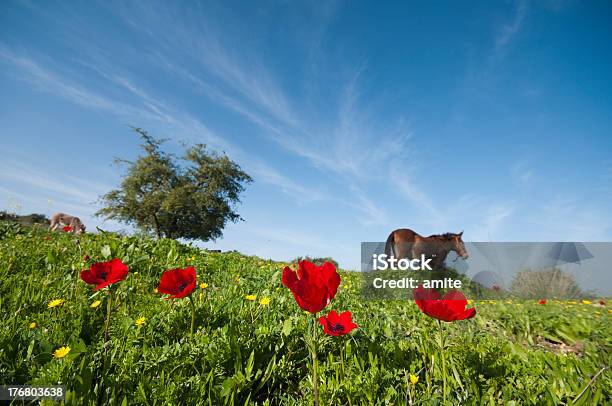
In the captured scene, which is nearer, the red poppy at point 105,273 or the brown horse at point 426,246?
the red poppy at point 105,273

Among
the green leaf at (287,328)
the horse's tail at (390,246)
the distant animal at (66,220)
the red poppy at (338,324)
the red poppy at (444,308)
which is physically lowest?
the green leaf at (287,328)

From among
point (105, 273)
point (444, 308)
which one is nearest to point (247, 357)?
point (105, 273)

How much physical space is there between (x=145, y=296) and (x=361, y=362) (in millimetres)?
2809

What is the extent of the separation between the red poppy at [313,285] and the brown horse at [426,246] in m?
8.69

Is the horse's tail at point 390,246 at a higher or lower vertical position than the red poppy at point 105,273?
higher

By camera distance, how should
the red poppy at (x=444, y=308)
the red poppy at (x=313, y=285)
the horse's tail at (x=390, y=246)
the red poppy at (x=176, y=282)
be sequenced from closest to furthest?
the red poppy at (x=313, y=285)
the red poppy at (x=444, y=308)
the red poppy at (x=176, y=282)
the horse's tail at (x=390, y=246)

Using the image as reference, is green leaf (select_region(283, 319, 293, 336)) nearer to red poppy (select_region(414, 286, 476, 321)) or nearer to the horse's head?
red poppy (select_region(414, 286, 476, 321))

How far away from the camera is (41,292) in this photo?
359 cm

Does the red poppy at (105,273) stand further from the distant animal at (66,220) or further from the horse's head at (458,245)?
the distant animal at (66,220)

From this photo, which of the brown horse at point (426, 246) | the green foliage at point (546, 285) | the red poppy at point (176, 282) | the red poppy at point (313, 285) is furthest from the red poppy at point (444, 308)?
the green foliage at point (546, 285)

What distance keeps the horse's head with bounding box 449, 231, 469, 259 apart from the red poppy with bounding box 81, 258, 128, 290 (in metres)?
9.95

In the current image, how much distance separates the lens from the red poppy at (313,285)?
155cm

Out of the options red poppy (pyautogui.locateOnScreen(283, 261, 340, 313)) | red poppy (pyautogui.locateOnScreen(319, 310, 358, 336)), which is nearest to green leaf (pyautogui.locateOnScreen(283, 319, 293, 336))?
red poppy (pyautogui.locateOnScreen(319, 310, 358, 336))

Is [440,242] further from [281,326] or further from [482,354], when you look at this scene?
[281,326]
